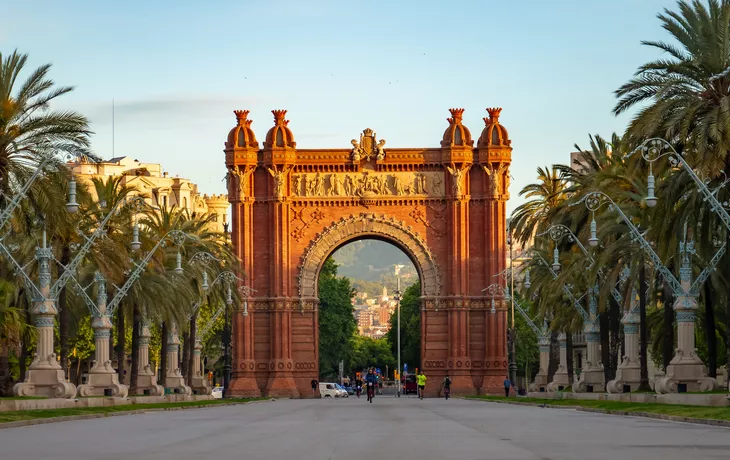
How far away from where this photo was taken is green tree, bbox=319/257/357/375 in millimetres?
140375

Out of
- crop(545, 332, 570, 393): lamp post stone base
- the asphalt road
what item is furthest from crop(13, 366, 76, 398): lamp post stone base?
crop(545, 332, 570, 393): lamp post stone base

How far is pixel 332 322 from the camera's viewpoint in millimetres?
140500

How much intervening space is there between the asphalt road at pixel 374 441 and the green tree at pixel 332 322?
106 meters

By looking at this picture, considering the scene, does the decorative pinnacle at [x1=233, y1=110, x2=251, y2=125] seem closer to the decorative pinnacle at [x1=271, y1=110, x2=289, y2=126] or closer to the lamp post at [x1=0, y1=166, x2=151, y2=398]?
the decorative pinnacle at [x1=271, y1=110, x2=289, y2=126]

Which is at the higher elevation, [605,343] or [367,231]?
[367,231]

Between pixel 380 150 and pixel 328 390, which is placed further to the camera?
pixel 328 390

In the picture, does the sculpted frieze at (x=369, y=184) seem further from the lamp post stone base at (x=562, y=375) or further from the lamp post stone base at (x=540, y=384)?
the lamp post stone base at (x=562, y=375)

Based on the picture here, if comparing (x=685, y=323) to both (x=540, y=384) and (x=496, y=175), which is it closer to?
(x=540, y=384)

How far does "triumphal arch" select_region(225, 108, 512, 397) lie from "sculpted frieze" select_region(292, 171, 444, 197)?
62mm

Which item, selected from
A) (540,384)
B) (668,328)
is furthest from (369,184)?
(668,328)

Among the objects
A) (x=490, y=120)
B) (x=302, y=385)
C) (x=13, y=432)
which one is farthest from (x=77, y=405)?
(x=490, y=120)

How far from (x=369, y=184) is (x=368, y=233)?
10.1ft

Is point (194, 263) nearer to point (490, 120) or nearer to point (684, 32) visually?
point (490, 120)

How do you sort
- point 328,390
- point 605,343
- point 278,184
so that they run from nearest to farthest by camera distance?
point 605,343, point 278,184, point 328,390
